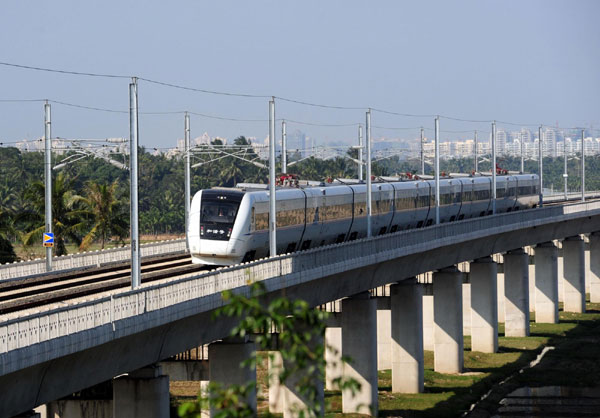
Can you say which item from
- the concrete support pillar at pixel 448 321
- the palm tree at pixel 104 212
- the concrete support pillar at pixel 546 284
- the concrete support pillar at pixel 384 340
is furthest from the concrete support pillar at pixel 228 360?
the concrete support pillar at pixel 546 284

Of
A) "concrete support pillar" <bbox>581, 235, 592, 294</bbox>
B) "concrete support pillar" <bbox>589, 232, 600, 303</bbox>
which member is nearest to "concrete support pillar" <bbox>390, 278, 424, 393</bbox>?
"concrete support pillar" <bbox>589, 232, 600, 303</bbox>

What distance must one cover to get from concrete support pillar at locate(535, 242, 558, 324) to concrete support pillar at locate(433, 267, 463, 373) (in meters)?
26.3

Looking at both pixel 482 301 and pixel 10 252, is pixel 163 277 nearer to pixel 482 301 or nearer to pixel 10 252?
pixel 10 252

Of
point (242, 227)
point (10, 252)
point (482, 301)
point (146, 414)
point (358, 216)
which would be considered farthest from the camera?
point (482, 301)

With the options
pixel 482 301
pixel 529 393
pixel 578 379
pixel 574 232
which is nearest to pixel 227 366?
pixel 529 393

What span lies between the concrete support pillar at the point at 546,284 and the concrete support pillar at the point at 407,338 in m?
34.2

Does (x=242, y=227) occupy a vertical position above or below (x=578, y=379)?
above

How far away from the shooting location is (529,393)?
6775 centimetres

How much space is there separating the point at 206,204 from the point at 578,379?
32712 mm

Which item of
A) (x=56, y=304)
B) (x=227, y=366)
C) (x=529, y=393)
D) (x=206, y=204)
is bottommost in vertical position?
(x=529, y=393)

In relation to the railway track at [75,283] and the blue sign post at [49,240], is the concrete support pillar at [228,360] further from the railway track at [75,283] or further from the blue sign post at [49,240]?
the blue sign post at [49,240]

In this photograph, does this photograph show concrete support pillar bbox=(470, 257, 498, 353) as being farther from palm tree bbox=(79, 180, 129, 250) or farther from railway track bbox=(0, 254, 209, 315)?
railway track bbox=(0, 254, 209, 315)

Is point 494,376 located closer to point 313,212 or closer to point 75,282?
point 313,212

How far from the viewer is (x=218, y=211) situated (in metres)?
48.4
